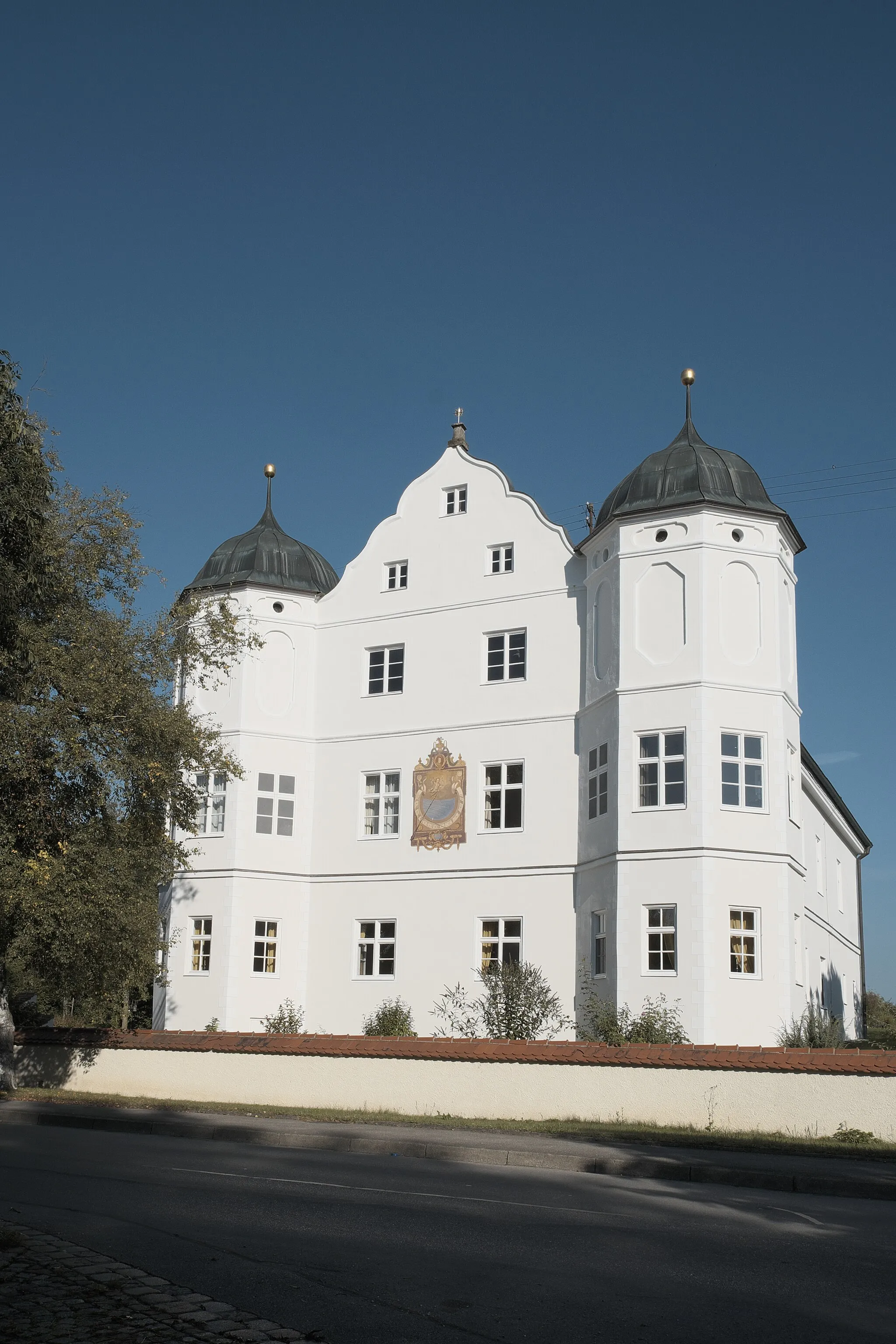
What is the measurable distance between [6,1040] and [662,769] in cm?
1445

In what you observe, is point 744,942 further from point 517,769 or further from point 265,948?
point 265,948

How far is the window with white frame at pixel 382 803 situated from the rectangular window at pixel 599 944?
251 inches

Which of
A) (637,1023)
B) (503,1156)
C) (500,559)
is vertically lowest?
(503,1156)

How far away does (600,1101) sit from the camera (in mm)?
21156

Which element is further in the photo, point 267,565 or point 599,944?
point 267,565

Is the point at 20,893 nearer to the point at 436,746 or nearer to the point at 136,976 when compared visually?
the point at 136,976

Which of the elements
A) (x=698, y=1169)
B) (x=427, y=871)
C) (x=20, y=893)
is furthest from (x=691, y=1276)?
(x=427, y=871)

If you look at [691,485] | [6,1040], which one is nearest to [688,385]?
[691,485]

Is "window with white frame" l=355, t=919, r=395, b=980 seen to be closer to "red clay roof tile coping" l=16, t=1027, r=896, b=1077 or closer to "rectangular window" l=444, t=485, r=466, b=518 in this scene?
"red clay roof tile coping" l=16, t=1027, r=896, b=1077

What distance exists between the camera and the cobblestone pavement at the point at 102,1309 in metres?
6.33

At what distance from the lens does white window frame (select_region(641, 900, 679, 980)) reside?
27.7 m

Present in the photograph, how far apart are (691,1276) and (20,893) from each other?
52.2 ft

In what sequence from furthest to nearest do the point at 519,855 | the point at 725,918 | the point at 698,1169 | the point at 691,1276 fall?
the point at 519,855 < the point at 725,918 < the point at 698,1169 < the point at 691,1276

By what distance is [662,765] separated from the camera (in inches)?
1143
